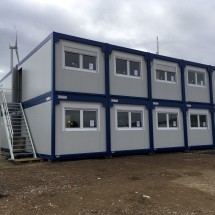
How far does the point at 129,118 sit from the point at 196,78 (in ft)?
23.2

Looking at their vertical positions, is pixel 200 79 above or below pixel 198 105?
above

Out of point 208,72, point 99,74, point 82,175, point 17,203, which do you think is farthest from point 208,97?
point 17,203

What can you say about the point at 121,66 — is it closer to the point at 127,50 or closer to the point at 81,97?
the point at 127,50

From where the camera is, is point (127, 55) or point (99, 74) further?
point (127, 55)

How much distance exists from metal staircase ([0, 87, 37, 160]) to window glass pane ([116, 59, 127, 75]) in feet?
19.3

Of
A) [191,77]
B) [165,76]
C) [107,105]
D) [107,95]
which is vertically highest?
[191,77]

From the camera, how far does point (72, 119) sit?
1432cm

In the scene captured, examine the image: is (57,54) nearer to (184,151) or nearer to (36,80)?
(36,80)

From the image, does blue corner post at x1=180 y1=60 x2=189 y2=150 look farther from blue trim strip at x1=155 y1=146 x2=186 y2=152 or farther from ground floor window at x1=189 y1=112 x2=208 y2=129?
ground floor window at x1=189 y1=112 x2=208 y2=129

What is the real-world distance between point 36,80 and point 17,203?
405 inches

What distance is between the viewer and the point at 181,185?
830 centimetres

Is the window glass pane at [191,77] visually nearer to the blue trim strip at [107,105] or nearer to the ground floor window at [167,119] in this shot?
the ground floor window at [167,119]

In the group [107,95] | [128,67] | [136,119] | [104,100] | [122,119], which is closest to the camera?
[104,100]

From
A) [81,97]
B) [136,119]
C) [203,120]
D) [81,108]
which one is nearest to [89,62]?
[81,97]
